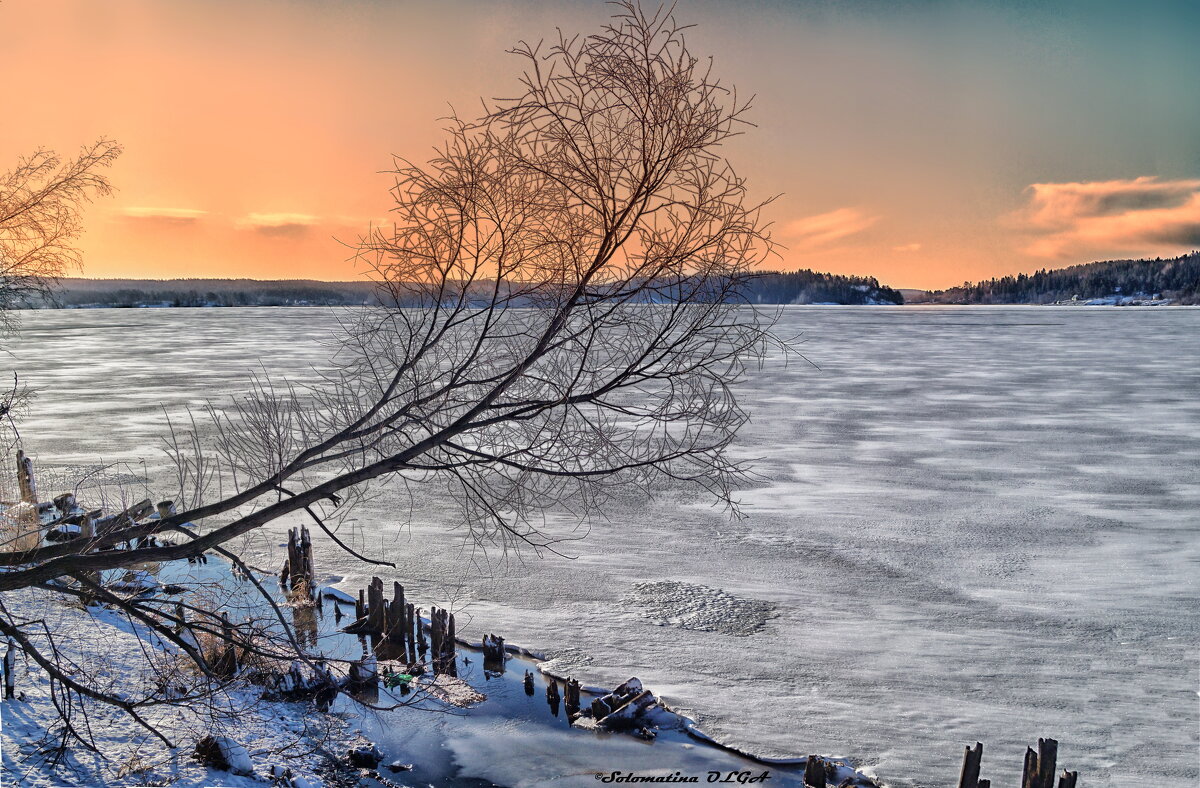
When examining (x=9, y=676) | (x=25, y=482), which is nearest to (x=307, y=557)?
(x=9, y=676)

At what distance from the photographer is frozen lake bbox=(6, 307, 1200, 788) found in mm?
7902

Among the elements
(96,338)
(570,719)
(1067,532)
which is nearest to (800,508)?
(1067,532)

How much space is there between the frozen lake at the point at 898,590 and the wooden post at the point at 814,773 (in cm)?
45

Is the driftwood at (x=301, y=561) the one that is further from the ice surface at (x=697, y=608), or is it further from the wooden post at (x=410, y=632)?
the ice surface at (x=697, y=608)

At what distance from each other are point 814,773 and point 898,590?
4832 mm

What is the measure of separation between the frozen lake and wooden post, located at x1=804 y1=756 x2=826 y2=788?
454mm

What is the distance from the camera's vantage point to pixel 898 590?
11.3m

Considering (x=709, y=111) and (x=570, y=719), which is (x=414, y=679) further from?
(x=709, y=111)

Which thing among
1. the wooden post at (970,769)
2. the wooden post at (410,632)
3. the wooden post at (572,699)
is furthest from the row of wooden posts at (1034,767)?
the wooden post at (410,632)

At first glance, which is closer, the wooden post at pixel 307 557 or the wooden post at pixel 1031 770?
the wooden post at pixel 1031 770

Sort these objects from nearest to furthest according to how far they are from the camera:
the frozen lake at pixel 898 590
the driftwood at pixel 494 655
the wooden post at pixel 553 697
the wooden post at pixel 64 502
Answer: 1. the frozen lake at pixel 898 590
2. the wooden post at pixel 553 697
3. the driftwood at pixel 494 655
4. the wooden post at pixel 64 502

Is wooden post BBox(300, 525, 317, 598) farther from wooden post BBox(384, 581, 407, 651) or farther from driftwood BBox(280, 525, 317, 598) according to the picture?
wooden post BBox(384, 581, 407, 651)

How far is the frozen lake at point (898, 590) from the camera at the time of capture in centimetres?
790

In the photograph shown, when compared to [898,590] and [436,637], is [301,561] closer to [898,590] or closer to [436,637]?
[436,637]
